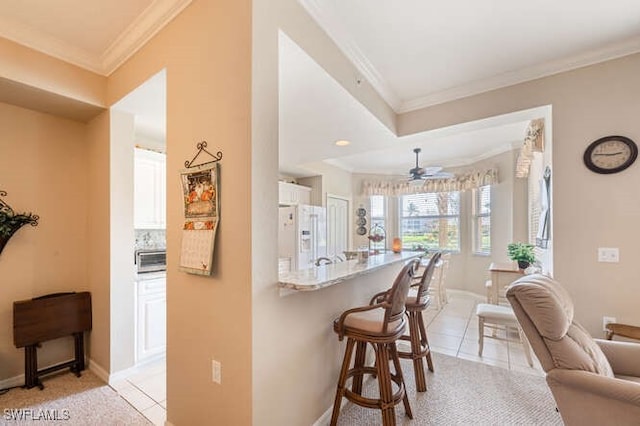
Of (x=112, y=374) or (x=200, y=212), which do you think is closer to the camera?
(x=200, y=212)

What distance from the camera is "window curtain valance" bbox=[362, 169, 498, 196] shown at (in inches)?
208

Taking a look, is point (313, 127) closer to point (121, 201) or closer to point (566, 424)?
point (121, 201)

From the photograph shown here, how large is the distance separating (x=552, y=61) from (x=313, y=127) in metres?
2.22

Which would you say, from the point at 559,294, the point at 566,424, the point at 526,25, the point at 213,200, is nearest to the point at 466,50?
the point at 526,25

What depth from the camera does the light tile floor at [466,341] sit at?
288cm

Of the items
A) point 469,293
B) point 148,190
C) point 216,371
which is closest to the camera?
point 216,371

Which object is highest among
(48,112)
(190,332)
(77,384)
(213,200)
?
(48,112)

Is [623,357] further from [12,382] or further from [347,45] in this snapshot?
[12,382]

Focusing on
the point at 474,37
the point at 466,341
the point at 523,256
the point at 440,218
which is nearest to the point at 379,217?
the point at 440,218

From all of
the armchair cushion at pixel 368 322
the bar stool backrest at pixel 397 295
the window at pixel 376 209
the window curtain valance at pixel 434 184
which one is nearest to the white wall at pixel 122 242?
the armchair cushion at pixel 368 322

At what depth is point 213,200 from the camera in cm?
157

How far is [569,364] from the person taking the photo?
4.62 ft

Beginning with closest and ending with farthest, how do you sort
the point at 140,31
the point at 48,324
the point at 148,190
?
the point at 140,31, the point at 48,324, the point at 148,190

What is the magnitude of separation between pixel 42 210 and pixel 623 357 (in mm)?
4440
